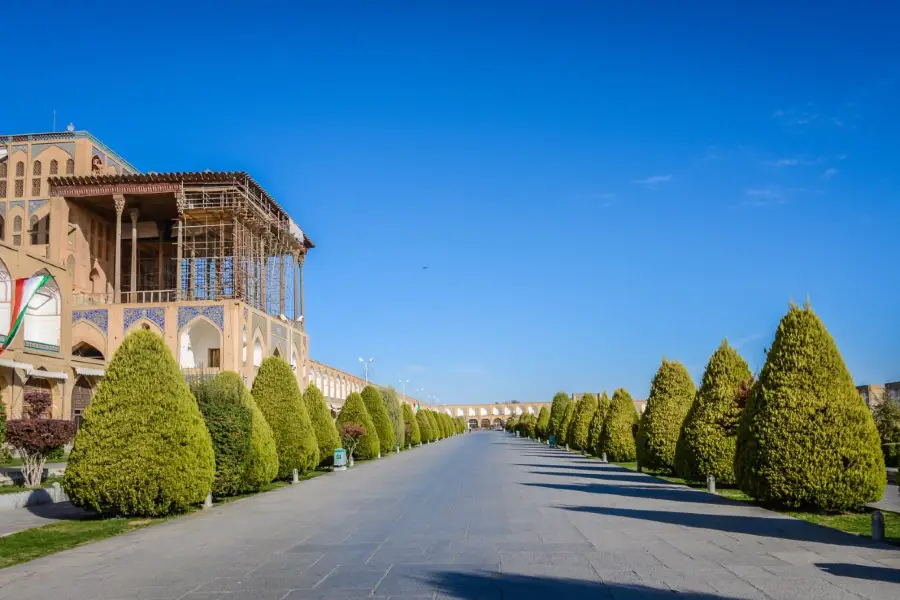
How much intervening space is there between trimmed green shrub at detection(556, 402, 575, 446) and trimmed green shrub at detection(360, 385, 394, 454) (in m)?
9.63

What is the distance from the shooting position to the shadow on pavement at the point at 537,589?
6070 mm

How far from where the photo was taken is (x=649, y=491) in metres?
15.0

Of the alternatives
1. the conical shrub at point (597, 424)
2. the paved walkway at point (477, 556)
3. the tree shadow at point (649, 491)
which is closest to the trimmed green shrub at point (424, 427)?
the conical shrub at point (597, 424)

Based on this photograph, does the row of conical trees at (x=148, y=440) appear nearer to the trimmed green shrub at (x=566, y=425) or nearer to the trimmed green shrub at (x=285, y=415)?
the trimmed green shrub at (x=285, y=415)

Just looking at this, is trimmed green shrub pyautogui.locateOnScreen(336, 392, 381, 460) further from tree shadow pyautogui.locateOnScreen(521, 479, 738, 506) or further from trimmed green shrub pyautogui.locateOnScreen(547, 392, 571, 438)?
trimmed green shrub pyautogui.locateOnScreen(547, 392, 571, 438)

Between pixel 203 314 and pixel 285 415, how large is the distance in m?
23.1

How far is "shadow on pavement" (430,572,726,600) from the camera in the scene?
19.9 ft

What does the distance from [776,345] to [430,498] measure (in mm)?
6612

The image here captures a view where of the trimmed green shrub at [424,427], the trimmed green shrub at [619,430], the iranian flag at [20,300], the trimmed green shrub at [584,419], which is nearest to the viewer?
the trimmed green shrub at [619,430]

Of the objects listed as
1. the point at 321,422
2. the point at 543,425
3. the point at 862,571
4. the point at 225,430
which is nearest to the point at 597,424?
the point at 321,422

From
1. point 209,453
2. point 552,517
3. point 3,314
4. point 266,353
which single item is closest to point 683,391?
point 552,517

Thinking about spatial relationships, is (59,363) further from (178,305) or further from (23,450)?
(23,450)

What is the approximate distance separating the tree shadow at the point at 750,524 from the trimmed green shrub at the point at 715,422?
14.9ft

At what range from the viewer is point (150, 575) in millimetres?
7305
